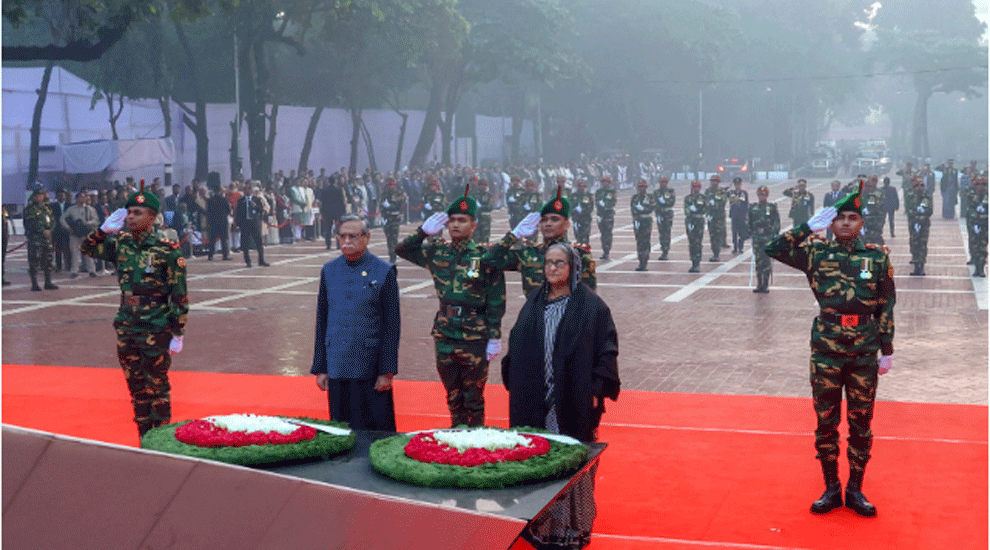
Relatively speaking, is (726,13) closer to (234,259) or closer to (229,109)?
(229,109)

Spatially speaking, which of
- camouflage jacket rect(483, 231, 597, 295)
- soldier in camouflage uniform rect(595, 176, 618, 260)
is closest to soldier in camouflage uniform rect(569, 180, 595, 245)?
soldier in camouflage uniform rect(595, 176, 618, 260)

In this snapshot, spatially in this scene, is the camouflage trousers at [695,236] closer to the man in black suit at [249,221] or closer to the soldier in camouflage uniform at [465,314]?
the man in black suit at [249,221]

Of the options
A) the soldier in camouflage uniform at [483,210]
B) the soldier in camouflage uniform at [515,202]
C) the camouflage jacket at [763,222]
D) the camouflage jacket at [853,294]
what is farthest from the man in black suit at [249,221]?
the camouflage jacket at [853,294]

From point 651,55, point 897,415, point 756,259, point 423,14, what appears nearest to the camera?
point 897,415

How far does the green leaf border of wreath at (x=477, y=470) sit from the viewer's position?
5238 mm

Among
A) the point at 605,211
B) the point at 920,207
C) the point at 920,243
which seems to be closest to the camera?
the point at 920,243

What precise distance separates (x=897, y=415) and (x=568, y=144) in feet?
191

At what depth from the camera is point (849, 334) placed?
6906mm

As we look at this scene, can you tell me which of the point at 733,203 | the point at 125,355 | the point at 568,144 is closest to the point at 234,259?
the point at 733,203

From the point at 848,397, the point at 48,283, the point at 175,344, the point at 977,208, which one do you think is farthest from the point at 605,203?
the point at 848,397

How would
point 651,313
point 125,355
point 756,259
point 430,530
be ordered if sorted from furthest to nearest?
point 756,259
point 651,313
point 125,355
point 430,530

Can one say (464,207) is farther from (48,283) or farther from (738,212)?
(738,212)

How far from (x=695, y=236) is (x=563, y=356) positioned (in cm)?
1700

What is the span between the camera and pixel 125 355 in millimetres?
8109
